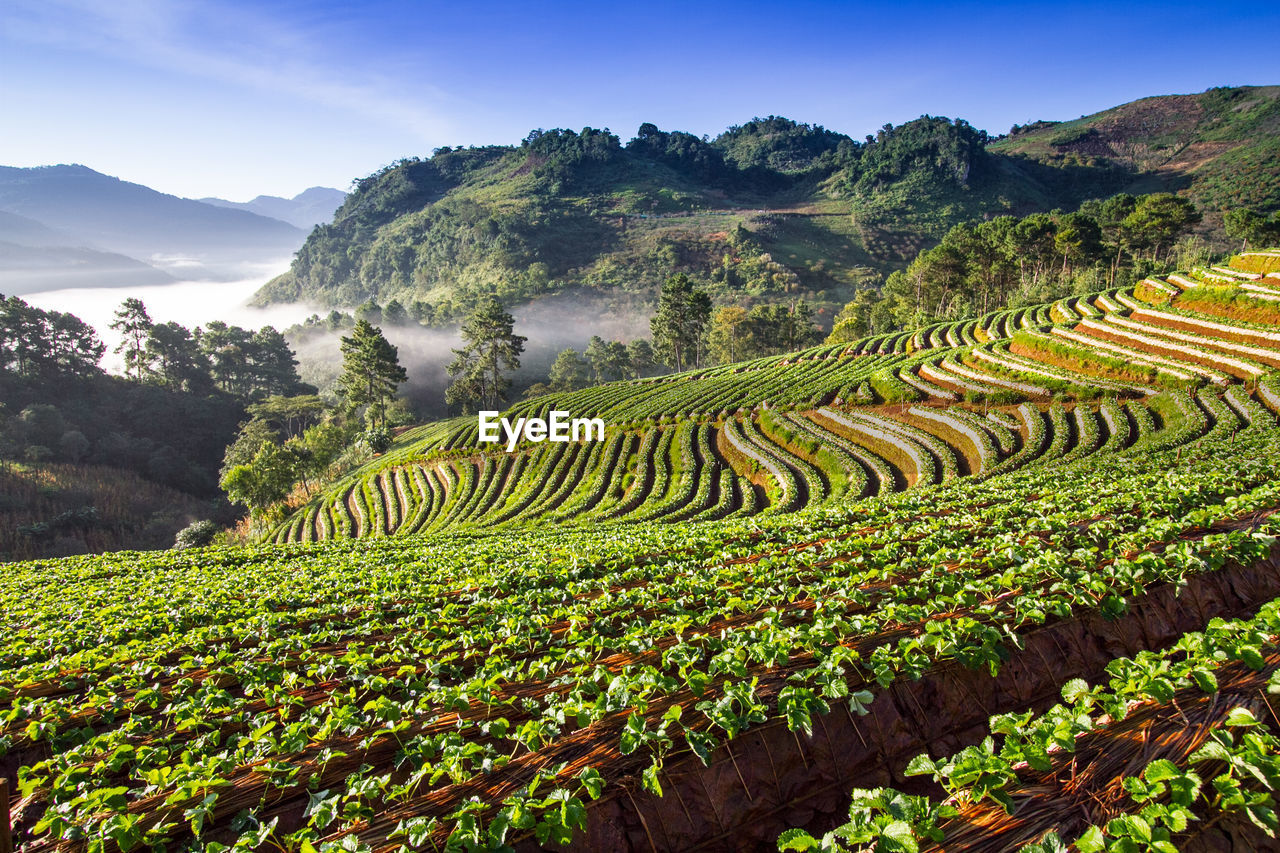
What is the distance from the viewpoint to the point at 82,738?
6.19 metres

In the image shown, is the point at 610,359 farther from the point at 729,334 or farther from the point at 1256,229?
the point at 1256,229

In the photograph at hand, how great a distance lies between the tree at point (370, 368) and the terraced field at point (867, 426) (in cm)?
2437

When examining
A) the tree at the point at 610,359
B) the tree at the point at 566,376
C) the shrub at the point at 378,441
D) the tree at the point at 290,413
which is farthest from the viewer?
the tree at the point at 610,359

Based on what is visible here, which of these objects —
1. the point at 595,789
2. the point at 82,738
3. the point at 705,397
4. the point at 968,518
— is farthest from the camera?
the point at 705,397

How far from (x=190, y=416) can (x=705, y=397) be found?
A: 82865 mm

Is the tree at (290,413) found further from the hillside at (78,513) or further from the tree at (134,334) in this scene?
the tree at (134,334)

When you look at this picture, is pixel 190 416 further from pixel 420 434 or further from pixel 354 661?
pixel 354 661

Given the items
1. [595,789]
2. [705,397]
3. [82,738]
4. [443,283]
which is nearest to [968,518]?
[595,789]

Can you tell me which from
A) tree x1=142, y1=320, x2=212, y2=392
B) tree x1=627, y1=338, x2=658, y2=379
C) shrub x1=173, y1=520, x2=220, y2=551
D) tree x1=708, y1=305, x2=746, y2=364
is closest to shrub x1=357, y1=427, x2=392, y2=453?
shrub x1=173, y1=520, x2=220, y2=551

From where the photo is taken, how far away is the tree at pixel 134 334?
321 feet

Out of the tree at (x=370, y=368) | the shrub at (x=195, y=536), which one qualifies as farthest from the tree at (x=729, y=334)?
the shrub at (x=195, y=536)
